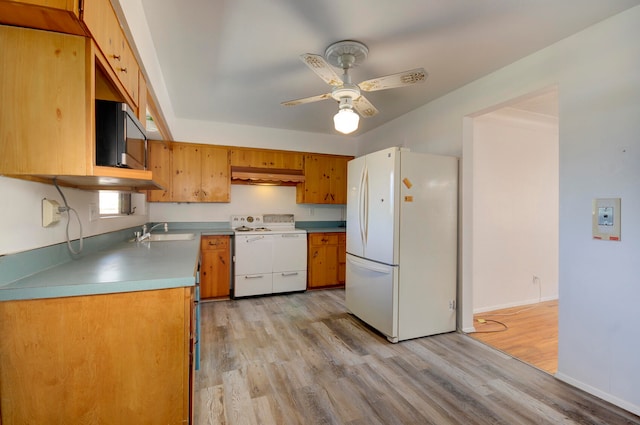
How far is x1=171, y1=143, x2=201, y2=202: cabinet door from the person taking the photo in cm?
385

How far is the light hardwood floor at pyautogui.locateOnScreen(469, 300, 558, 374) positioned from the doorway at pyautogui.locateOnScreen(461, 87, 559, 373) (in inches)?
1.3

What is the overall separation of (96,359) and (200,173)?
317 centimetres

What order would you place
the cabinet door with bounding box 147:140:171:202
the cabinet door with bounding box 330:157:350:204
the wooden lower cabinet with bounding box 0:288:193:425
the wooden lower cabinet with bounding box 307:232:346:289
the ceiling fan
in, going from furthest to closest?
the cabinet door with bounding box 330:157:350:204
the wooden lower cabinet with bounding box 307:232:346:289
the cabinet door with bounding box 147:140:171:202
the ceiling fan
the wooden lower cabinet with bounding box 0:288:193:425

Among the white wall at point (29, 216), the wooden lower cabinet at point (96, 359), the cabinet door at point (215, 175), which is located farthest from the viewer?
the cabinet door at point (215, 175)

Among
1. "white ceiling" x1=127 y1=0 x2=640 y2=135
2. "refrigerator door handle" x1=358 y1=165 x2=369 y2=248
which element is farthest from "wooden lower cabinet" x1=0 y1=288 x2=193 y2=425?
"refrigerator door handle" x1=358 y1=165 x2=369 y2=248

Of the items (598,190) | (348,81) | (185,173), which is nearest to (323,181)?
(185,173)

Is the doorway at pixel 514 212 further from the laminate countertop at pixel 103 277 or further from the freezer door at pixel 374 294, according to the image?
the laminate countertop at pixel 103 277

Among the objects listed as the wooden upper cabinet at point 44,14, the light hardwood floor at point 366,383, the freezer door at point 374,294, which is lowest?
the light hardwood floor at point 366,383

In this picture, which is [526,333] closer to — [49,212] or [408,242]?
[408,242]

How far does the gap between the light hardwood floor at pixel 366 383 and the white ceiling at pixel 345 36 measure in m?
2.28

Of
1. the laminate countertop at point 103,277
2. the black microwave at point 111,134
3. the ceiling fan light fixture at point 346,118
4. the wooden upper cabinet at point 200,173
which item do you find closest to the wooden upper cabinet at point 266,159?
the wooden upper cabinet at point 200,173

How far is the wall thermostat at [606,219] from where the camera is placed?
5.88 feet

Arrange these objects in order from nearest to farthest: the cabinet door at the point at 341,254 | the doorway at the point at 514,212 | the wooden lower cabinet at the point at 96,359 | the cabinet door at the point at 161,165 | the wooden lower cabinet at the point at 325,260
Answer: the wooden lower cabinet at the point at 96,359 < the doorway at the point at 514,212 < the cabinet door at the point at 161,165 < the wooden lower cabinet at the point at 325,260 < the cabinet door at the point at 341,254

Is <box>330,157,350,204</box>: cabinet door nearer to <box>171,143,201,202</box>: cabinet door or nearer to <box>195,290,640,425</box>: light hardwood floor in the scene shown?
<box>171,143,201,202</box>: cabinet door
